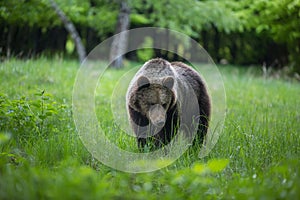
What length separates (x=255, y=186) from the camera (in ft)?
8.78

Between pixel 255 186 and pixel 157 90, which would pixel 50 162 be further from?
pixel 255 186

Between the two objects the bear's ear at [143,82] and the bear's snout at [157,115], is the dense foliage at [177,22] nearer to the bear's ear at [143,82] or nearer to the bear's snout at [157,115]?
the bear's ear at [143,82]

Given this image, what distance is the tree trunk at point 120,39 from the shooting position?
12.1 metres

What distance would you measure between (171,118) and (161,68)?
0.54 m

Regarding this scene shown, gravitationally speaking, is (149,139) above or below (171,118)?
below

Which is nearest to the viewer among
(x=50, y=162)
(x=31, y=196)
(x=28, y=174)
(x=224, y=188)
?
(x=31, y=196)

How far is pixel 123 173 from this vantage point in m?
3.29

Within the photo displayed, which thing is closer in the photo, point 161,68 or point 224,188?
point 224,188

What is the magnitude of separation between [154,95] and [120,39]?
28.1 ft

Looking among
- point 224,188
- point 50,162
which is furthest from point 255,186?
point 50,162

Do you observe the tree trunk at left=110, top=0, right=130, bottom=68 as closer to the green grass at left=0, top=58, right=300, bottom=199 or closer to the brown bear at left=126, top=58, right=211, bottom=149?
the green grass at left=0, top=58, right=300, bottom=199

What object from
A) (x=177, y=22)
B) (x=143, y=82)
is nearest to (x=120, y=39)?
(x=177, y=22)

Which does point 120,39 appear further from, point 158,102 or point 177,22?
point 158,102

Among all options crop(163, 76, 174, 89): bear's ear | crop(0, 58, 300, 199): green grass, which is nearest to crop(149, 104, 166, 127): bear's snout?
crop(163, 76, 174, 89): bear's ear
